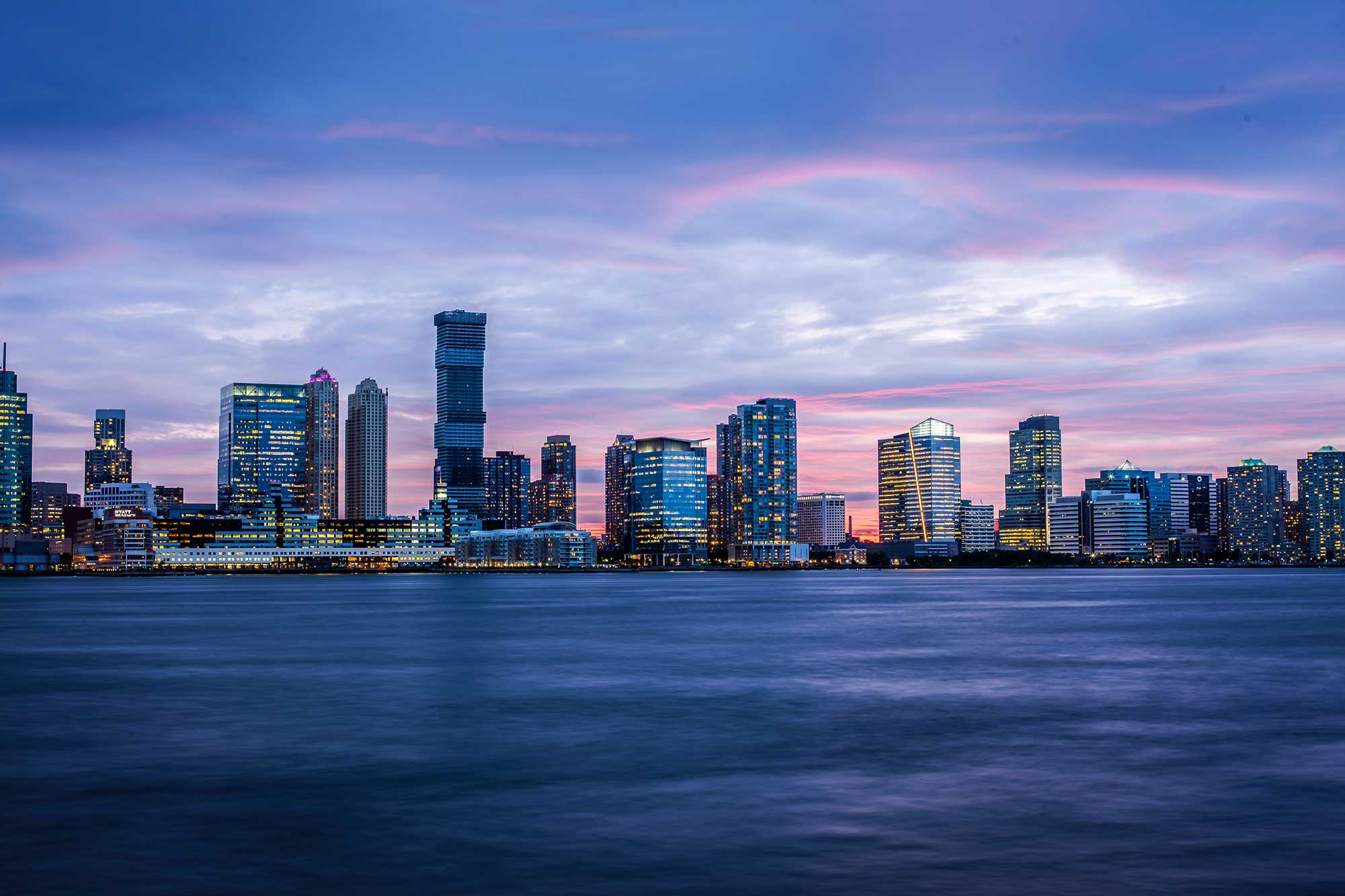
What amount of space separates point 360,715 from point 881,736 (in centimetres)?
1863

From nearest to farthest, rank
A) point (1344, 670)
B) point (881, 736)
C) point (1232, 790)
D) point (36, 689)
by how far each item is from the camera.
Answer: point (1232, 790), point (881, 736), point (36, 689), point (1344, 670)

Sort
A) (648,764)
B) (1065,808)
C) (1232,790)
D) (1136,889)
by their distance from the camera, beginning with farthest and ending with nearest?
1. (648,764)
2. (1232,790)
3. (1065,808)
4. (1136,889)

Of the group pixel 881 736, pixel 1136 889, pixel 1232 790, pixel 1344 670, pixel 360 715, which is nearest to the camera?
pixel 1136 889

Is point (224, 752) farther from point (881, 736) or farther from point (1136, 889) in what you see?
point (1136, 889)

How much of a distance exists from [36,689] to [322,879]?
39694mm

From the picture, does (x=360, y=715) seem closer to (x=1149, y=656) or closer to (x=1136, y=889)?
(x=1136, y=889)

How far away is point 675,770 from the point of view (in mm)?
33594

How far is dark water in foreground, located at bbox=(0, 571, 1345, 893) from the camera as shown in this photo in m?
22.6

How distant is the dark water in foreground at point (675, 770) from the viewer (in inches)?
889

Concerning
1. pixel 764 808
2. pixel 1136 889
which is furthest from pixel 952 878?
pixel 764 808

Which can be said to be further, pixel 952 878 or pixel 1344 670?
pixel 1344 670

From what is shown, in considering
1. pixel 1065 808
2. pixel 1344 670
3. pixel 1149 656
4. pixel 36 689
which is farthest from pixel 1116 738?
pixel 36 689

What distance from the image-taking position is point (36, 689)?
5488cm

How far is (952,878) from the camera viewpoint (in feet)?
70.6
